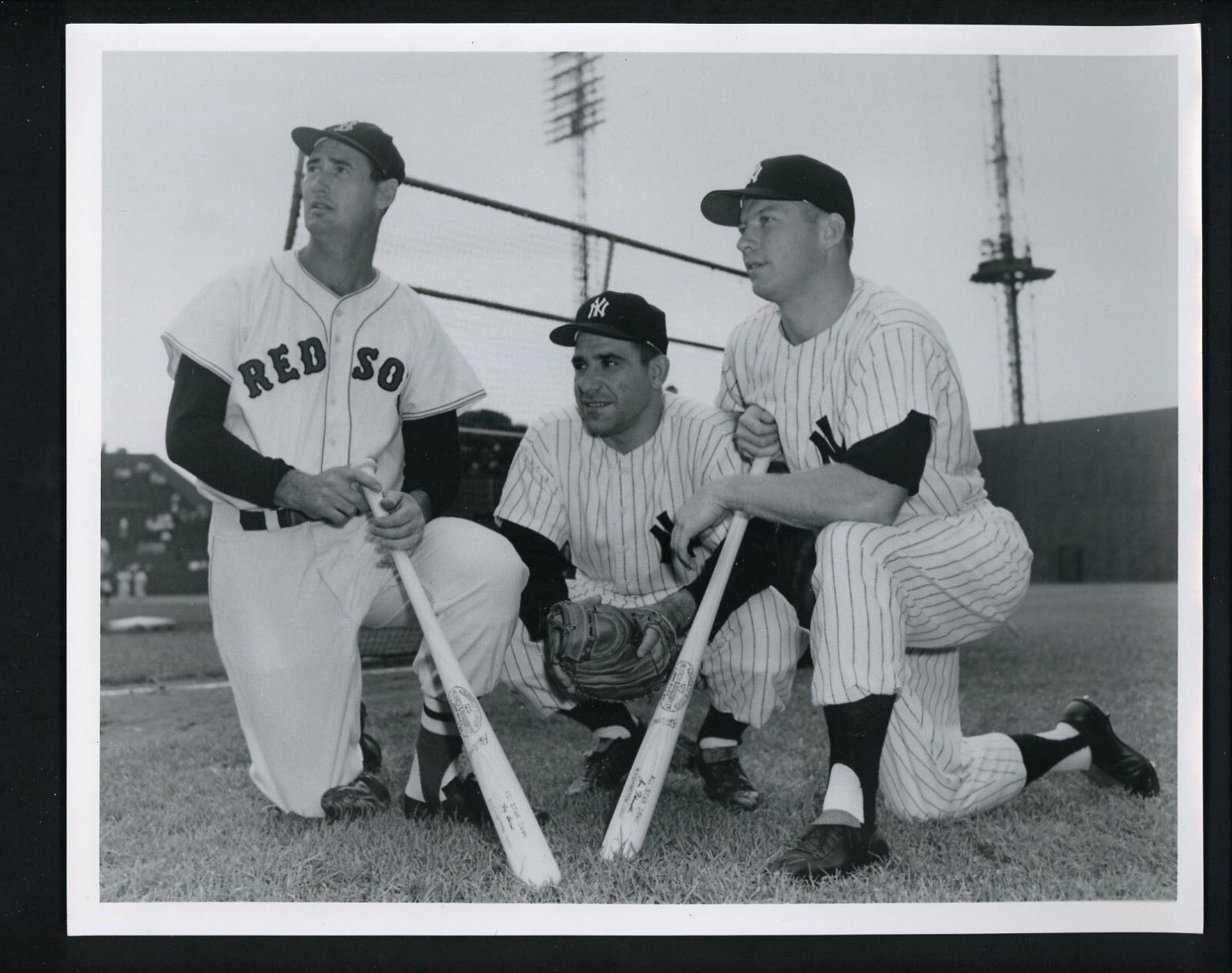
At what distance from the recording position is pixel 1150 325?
224cm

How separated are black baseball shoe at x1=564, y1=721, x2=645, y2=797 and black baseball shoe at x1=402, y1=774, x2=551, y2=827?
0.18 m

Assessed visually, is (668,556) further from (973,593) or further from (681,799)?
(973,593)

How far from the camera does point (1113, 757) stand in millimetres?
2129

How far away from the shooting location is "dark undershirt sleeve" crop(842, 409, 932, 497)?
1.86 m

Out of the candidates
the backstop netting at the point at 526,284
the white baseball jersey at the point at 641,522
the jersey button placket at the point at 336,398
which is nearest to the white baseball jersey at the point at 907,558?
the white baseball jersey at the point at 641,522

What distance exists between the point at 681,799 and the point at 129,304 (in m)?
1.51

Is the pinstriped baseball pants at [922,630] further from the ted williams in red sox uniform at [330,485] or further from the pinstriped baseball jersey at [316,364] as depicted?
the pinstriped baseball jersey at [316,364]

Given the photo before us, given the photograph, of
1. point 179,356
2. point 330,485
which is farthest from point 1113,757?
point 179,356

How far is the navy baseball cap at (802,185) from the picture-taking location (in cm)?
209

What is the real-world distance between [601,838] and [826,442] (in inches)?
33.5

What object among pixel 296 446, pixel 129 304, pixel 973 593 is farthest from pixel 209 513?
pixel 973 593

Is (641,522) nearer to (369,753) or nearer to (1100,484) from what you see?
(369,753)

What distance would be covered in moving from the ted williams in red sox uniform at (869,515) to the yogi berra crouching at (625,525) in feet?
0.54

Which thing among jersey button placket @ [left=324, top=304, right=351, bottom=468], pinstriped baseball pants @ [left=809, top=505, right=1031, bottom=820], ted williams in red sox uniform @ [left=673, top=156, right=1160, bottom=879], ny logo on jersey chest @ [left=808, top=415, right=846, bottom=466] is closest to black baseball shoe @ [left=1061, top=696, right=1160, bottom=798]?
ted williams in red sox uniform @ [left=673, top=156, right=1160, bottom=879]
